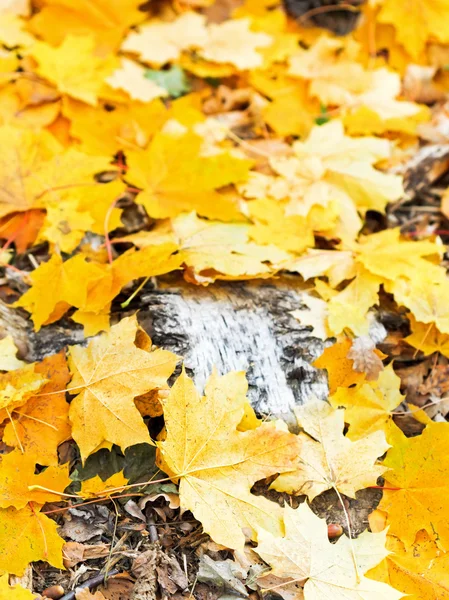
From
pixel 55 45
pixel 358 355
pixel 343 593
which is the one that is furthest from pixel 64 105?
pixel 343 593

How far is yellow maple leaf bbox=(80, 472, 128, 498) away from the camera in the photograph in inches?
64.0

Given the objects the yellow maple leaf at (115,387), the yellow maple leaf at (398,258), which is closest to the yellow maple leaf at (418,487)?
the yellow maple leaf at (398,258)

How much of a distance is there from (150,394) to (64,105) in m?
1.59

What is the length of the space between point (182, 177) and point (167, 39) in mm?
1139

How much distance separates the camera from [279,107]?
113 inches

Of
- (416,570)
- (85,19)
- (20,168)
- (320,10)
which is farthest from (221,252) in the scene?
(320,10)

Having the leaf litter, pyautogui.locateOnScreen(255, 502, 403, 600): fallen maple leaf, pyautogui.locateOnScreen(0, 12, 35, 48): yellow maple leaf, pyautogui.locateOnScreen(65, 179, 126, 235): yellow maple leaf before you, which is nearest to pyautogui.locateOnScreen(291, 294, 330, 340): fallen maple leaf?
the leaf litter

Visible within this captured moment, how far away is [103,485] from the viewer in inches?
64.6

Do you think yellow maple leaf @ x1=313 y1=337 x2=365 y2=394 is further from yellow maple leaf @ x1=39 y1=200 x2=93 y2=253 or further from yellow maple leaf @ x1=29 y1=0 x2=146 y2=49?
yellow maple leaf @ x1=29 y1=0 x2=146 y2=49

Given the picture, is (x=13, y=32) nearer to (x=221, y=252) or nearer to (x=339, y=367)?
(x=221, y=252)

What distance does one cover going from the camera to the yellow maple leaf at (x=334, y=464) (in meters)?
1.65

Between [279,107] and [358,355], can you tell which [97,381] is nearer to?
[358,355]

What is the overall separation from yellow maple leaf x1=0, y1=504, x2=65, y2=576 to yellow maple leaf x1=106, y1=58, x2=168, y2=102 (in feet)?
6.39

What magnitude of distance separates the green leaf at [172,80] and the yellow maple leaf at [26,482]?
1.99 metres
